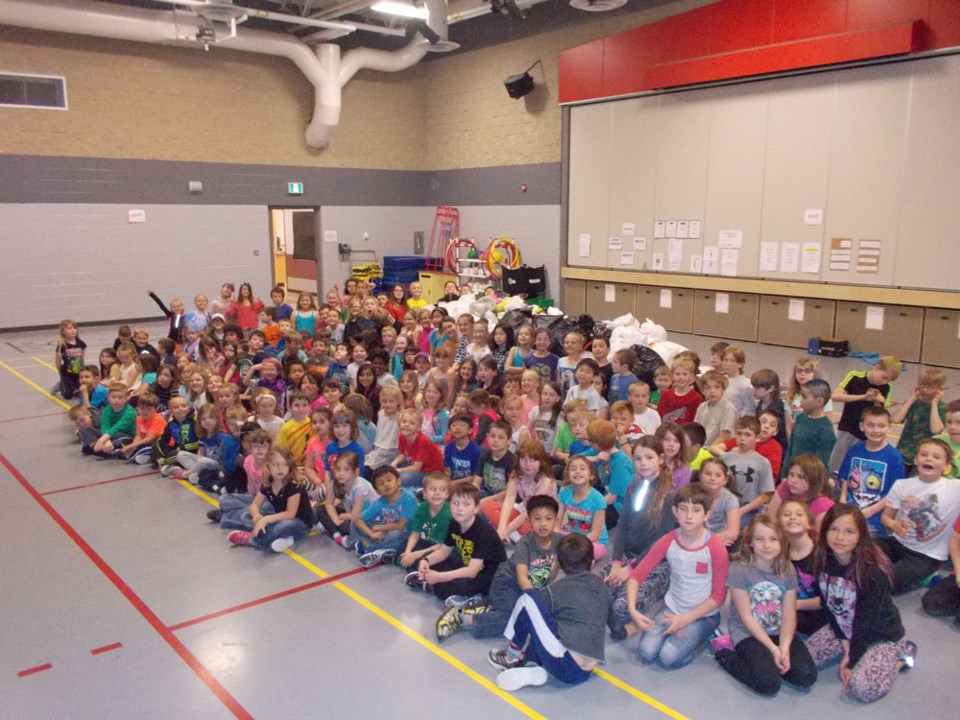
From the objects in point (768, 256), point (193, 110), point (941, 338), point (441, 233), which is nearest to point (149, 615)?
point (941, 338)

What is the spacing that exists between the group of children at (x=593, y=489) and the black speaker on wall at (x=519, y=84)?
9.49 metres

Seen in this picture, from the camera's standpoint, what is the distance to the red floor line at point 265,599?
15.7 feet

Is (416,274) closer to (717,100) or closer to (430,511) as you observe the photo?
(717,100)

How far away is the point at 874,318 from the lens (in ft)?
38.5

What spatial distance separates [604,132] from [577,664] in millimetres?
12747

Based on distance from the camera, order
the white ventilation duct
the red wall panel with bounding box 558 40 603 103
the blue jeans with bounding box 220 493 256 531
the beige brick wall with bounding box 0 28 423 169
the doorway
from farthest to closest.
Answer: the doorway → the beige brick wall with bounding box 0 28 423 169 → the red wall panel with bounding box 558 40 603 103 → the white ventilation duct → the blue jeans with bounding box 220 493 256 531

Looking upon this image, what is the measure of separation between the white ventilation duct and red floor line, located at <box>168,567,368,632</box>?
10.1 meters

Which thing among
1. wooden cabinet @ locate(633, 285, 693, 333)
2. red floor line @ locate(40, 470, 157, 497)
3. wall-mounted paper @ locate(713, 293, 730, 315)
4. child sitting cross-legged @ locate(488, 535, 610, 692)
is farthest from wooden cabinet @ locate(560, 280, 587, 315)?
child sitting cross-legged @ locate(488, 535, 610, 692)

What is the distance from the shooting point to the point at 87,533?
615 cm

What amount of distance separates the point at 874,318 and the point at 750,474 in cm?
763

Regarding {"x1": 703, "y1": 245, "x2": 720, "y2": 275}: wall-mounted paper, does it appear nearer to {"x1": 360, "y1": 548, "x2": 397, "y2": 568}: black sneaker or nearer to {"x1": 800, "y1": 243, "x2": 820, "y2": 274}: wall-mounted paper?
{"x1": 800, "y1": 243, "x2": 820, "y2": 274}: wall-mounted paper

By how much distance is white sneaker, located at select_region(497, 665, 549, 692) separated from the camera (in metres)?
4.05

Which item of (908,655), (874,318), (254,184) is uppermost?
(254,184)

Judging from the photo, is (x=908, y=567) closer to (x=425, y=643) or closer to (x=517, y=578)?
(x=517, y=578)
